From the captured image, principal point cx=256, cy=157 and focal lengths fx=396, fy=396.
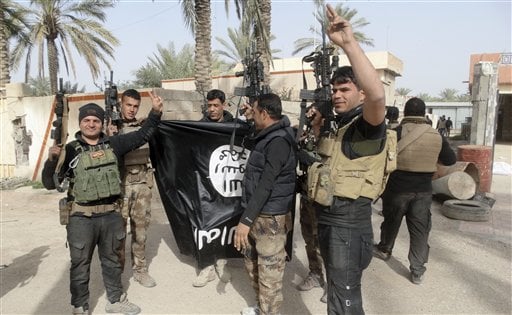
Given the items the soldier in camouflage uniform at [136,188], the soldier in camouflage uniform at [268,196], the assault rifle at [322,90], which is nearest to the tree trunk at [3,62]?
the soldier in camouflage uniform at [136,188]

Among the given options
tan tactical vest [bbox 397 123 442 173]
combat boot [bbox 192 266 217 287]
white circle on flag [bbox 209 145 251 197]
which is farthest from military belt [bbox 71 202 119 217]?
tan tactical vest [bbox 397 123 442 173]

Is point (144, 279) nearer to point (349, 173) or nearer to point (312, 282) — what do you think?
point (312, 282)

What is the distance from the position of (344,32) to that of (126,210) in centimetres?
270

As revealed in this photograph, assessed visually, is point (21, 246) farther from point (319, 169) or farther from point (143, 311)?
point (319, 169)

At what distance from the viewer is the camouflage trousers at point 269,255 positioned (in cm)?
285

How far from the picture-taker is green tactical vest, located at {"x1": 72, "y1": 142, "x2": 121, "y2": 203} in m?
2.96

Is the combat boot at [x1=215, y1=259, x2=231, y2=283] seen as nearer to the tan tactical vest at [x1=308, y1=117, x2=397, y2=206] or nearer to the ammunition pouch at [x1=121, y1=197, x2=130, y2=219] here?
the ammunition pouch at [x1=121, y1=197, x2=130, y2=219]

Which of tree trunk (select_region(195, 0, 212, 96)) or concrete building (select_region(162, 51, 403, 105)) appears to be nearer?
tree trunk (select_region(195, 0, 212, 96))

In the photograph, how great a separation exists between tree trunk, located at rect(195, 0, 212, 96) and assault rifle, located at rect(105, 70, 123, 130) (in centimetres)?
522

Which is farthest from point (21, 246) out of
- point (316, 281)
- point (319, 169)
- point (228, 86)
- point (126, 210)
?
point (228, 86)

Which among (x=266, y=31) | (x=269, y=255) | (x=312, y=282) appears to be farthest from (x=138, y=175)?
(x=266, y=31)

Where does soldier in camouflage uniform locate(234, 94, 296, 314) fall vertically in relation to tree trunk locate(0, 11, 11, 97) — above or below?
below

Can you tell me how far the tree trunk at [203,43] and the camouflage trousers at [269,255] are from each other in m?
6.87

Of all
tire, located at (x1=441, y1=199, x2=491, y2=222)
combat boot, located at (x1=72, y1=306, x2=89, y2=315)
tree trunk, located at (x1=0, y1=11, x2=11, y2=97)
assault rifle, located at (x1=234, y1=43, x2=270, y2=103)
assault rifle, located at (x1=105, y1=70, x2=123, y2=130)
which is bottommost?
combat boot, located at (x1=72, y1=306, x2=89, y2=315)
